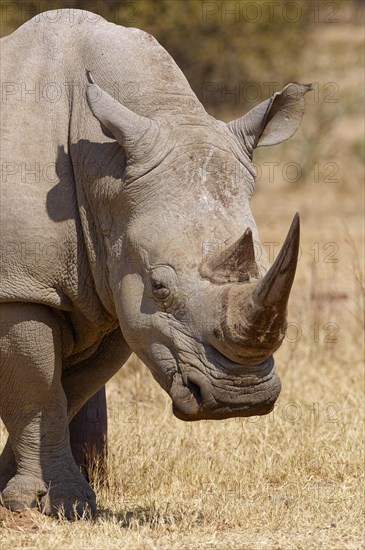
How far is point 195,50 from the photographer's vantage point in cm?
1942

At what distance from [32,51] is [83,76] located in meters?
0.33

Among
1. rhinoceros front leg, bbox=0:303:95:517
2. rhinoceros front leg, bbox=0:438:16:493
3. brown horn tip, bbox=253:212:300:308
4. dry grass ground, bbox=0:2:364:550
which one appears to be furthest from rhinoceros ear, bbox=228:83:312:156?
rhinoceros front leg, bbox=0:438:16:493

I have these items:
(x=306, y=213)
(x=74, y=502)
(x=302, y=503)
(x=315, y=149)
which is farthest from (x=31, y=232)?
(x=315, y=149)

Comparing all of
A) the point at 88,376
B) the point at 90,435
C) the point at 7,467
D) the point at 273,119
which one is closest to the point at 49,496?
the point at 7,467

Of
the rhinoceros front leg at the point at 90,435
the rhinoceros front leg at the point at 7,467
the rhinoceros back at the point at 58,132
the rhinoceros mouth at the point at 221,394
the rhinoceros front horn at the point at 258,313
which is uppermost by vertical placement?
the rhinoceros back at the point at 58,132

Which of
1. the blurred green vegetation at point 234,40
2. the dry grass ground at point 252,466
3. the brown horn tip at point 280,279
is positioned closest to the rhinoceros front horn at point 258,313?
the brown horn tip at point 280,279

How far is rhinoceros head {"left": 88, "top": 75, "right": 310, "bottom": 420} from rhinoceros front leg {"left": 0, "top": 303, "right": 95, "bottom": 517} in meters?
0.45

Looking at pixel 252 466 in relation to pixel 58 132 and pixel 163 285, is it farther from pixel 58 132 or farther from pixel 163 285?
pixel 58 132

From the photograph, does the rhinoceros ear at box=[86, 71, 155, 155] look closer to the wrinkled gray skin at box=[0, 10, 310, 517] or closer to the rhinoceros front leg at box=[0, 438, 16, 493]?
the wrinkled gray skin at box=[0, 10, 310, 517]

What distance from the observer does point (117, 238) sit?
18.5ft

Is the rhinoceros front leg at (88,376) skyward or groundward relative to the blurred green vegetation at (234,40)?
groundward

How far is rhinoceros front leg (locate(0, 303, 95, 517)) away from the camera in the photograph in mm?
5746

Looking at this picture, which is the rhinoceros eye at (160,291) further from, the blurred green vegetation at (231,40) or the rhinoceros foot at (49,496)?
the blurred green vegetation at (231,40)

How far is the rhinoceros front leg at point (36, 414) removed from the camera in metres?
5.75
